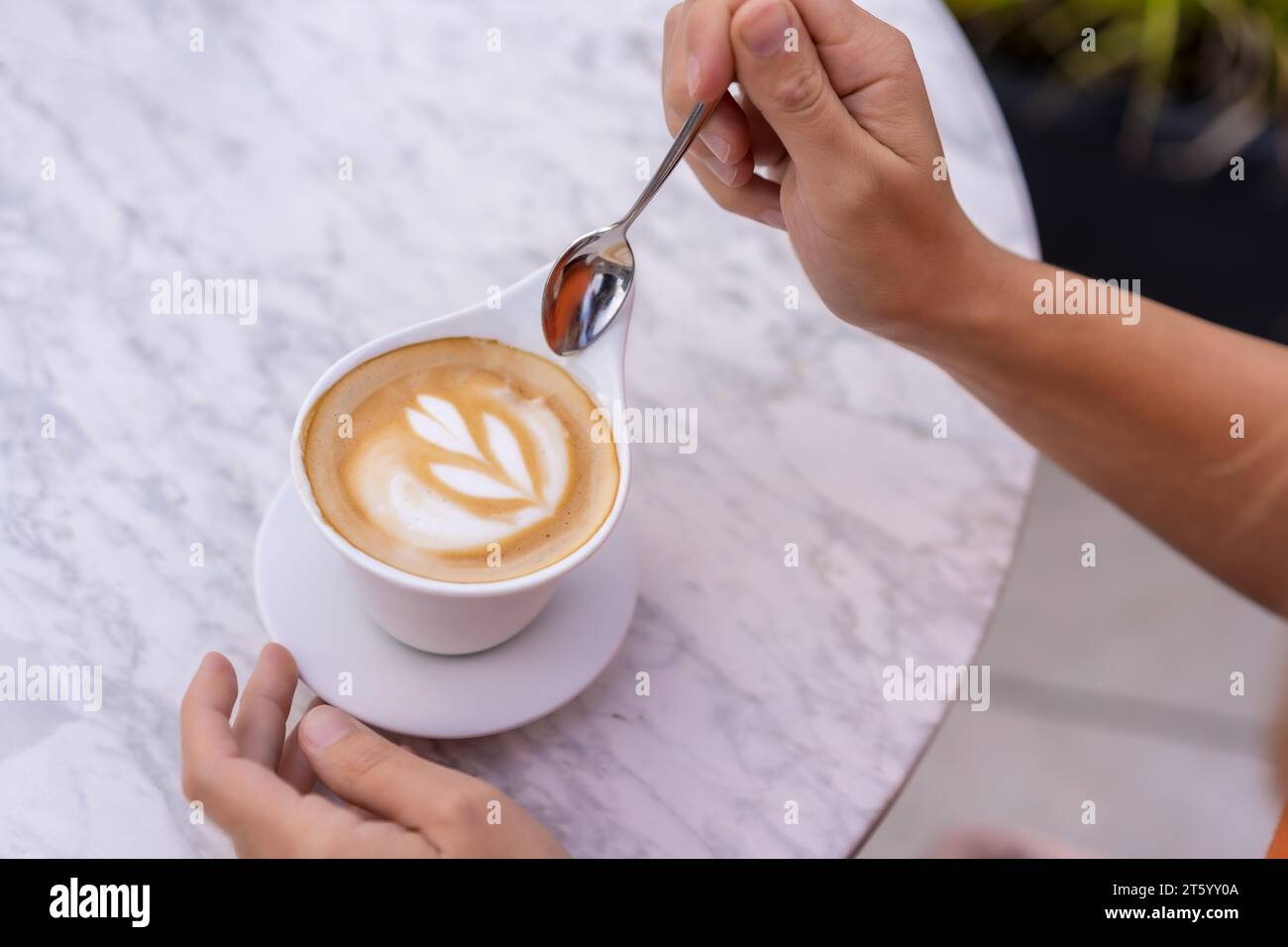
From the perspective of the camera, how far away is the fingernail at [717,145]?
890mm

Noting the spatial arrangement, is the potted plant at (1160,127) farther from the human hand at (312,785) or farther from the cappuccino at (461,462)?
the human hand at (312,785)

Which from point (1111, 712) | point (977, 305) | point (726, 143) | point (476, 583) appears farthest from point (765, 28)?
point (1111, 712)

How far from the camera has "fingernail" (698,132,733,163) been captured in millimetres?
890

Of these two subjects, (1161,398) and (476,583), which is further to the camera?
(1161,398)

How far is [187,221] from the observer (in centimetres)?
95

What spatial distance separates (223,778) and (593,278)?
0.43 metres

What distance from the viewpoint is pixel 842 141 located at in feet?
2.59

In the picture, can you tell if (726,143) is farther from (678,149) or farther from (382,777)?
(382,777)

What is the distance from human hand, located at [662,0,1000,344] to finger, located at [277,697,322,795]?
51cm

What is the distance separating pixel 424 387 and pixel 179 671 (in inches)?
10.4

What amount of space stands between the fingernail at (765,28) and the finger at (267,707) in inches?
20.1

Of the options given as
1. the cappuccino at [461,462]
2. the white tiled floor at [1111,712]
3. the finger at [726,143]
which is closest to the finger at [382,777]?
the cappuccino at [461,462]

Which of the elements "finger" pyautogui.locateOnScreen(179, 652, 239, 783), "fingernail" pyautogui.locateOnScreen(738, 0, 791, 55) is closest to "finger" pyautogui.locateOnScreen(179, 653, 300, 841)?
"finger" pyautogui.locateOnScreen(179, 652, 239, 783)

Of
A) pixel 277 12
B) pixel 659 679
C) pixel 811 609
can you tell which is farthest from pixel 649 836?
pixel 277 12
